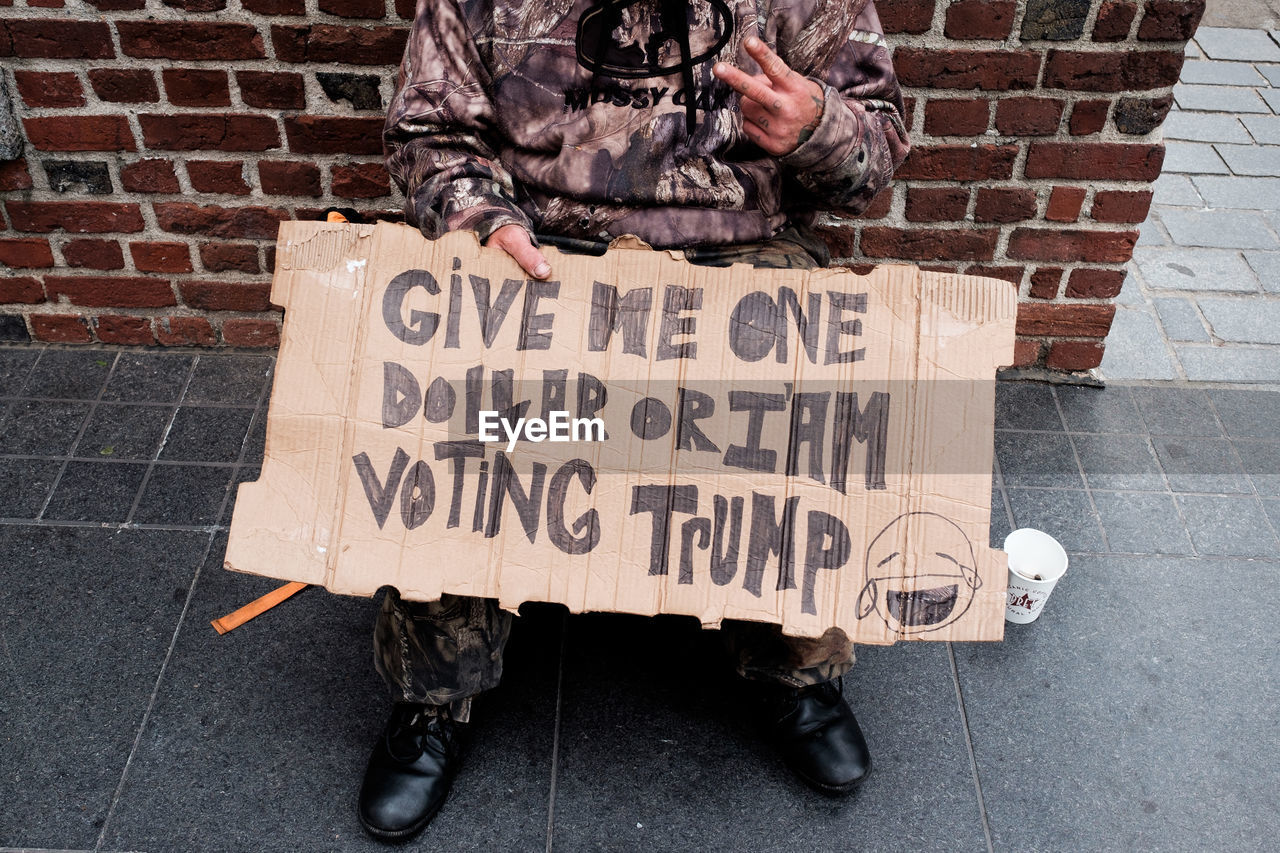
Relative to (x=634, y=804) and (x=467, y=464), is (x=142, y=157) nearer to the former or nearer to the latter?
(x=467, y=464)

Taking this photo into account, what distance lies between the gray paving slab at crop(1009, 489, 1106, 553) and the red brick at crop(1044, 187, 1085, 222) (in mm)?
612

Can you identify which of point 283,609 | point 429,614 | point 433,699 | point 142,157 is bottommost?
point 283,609

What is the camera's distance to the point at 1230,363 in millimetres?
2592

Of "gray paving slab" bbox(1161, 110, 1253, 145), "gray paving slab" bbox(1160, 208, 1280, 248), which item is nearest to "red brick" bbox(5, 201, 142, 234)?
"gray paving slab" bbox(1160, 208, 1280, 248)

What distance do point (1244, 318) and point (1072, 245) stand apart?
2.29ft

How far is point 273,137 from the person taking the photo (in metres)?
2.27

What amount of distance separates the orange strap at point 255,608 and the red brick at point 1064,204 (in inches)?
70.1

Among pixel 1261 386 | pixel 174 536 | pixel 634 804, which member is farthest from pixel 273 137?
pixel 1261 386

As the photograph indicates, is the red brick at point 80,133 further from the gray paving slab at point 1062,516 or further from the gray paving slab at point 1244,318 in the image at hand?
the gray paving slab at point 1244,318

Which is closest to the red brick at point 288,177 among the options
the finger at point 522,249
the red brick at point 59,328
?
the red brick at point 59,328

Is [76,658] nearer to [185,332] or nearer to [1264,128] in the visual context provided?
[185,332]

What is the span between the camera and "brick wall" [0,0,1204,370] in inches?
83.7

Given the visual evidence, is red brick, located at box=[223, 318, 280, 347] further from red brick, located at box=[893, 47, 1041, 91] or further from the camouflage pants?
red brick, located at box=[893, 47, 1041, 91]

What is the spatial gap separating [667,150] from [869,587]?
72 centimetres
